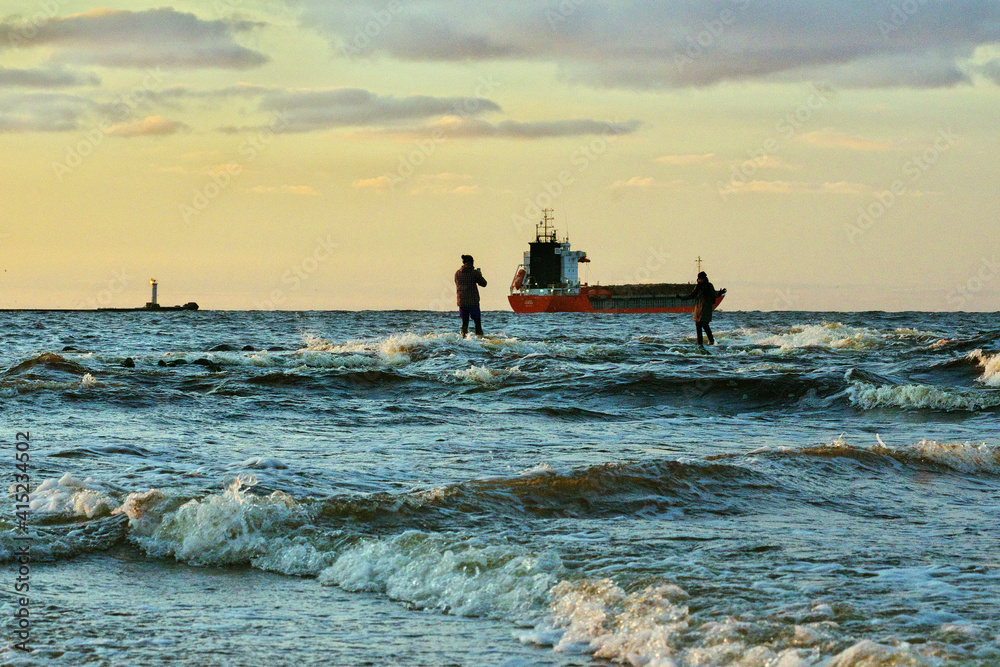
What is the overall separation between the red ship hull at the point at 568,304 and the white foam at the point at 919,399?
67086 mm

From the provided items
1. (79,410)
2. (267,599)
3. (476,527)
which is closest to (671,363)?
(79,410)

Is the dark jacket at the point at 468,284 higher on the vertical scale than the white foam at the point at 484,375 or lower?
higher

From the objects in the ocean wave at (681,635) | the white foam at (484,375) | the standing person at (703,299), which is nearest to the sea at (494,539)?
the ocean wave at (681,635)

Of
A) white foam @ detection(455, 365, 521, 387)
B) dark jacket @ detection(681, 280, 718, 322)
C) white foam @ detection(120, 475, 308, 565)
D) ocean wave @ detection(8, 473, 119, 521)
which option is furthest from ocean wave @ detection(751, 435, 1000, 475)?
dark jacket @ detection(681, 280, 718, 322)

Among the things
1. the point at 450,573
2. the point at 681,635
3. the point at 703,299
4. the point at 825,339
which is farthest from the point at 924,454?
the point at 825,339

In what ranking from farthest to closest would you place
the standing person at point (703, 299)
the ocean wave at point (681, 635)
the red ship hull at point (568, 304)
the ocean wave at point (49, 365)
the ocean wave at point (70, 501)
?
the red ship hull at point (568, 304) → the standing person at point (703, 299) → the ocean wave at point (49, 365) → the ocean wave at point (70, 501) → the ocean wave at point (681, 635)

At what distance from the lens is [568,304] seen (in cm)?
8244

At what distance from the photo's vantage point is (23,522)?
20.1ft

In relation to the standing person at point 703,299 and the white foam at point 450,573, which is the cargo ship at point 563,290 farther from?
the white foam at point 450,573

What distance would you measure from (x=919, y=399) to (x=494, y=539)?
10.0m

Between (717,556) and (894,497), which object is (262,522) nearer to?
(717,556)

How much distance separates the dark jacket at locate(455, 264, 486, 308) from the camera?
2316 centimetres

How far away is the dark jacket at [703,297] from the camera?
24.5 metres

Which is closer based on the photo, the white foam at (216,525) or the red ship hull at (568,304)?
the white foam at (216,525)
